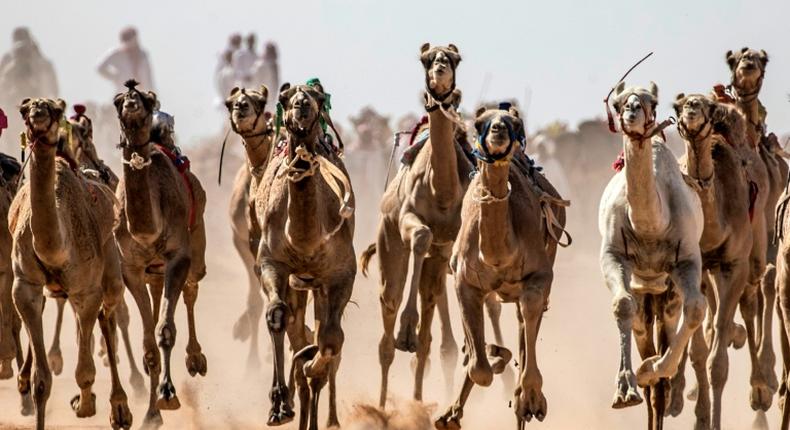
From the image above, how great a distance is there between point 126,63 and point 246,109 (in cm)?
1695

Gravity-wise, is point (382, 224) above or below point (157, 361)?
above

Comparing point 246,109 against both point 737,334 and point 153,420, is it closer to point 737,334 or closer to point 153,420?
point 153,420

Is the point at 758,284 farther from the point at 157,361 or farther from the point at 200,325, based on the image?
the point at 200,325

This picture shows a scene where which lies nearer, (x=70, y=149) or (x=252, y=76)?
(x=70, y=149)

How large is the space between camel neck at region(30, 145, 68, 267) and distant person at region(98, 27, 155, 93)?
18.8 m

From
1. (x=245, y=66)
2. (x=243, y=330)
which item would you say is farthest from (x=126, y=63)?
(x=243, y=330)

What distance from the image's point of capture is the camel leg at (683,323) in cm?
1223

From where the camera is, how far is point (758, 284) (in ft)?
50.8

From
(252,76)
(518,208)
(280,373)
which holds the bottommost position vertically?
(280,373)

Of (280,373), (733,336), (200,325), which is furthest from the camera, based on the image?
(200,325)

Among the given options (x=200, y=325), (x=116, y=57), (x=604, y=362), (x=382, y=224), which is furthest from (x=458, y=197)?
(x=116, y=57)

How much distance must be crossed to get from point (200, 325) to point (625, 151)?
10970mm

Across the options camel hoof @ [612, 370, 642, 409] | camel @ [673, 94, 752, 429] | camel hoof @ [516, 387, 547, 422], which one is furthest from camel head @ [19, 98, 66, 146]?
camel @ [673, 94, 752, 429]

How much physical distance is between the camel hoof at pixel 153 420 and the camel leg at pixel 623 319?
4.09 m
